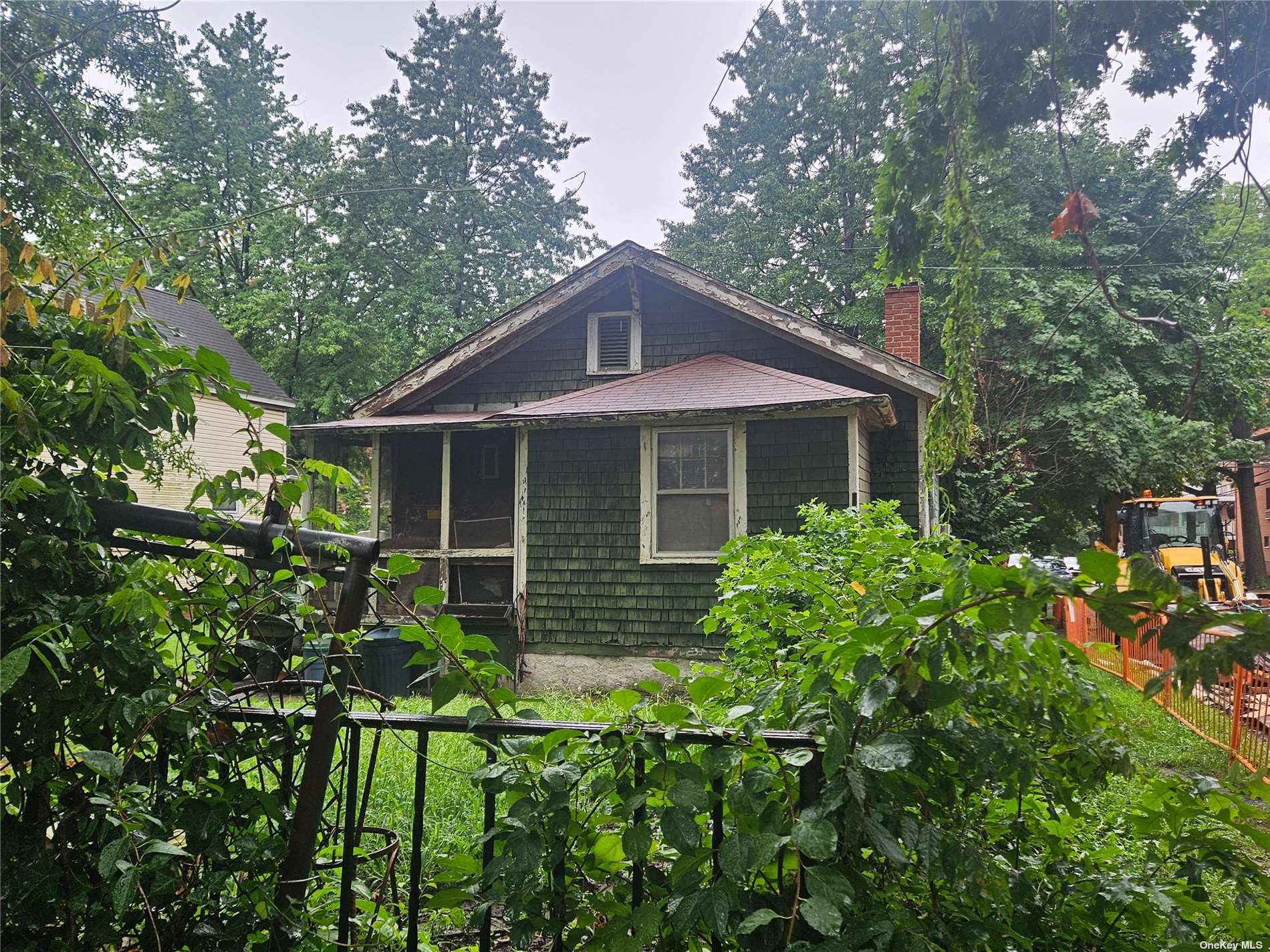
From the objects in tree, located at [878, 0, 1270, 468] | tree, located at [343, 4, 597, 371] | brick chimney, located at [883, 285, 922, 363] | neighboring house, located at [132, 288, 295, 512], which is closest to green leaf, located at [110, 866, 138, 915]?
tree, located at [878, 0, 1270, 468]

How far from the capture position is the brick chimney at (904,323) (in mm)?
12109

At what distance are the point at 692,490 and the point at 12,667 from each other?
885cm

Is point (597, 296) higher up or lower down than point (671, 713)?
higher up

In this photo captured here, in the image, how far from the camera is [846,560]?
145 inches

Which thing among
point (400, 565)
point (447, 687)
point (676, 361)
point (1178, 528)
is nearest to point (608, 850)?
point (447, 687)

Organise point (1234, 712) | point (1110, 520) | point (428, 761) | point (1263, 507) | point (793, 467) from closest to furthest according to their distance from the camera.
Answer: point (428, 761), point (1234, 712), point (793, 467), point (1110, 520), point (1263, 507)

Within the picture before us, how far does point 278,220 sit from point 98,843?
2758 centimetres

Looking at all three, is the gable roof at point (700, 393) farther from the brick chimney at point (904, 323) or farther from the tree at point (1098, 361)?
the tree at point (1098, 361)

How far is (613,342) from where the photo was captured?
38.4 feet

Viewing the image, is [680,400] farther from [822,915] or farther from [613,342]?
[822,915]

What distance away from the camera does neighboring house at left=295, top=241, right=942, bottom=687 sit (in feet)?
31.3

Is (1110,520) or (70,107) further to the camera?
(1110,520)

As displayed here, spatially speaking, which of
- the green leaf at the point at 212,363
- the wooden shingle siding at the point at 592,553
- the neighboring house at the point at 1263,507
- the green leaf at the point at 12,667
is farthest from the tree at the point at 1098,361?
the green leaf at the point at 12,667

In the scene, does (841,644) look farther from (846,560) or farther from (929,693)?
(846,560)
